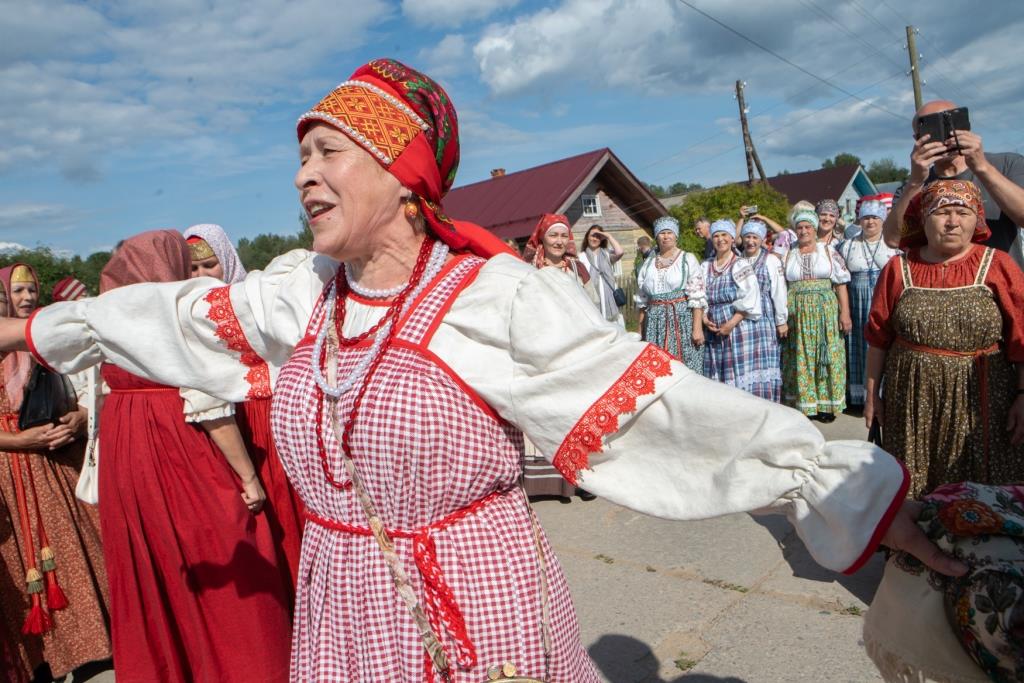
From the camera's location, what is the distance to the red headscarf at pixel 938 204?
10.0 feet

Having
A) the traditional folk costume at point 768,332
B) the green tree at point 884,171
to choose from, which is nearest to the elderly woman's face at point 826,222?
the traditional folk costume at point 768,332

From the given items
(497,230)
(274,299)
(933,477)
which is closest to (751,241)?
(933,477)

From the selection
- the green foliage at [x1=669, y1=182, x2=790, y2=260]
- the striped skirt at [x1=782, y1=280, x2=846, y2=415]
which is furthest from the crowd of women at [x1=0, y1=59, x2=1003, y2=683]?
the green foliage at [x1=669, y1=182, x2=790, y2=260]

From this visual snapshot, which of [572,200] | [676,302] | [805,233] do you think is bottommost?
[676,302]

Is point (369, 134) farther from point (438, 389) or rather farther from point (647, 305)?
point (647, 305)

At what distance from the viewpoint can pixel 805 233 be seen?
7.23 meters

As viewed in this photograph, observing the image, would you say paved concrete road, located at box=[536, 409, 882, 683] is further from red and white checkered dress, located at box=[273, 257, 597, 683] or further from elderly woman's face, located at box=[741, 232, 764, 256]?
elderly woman's face, located at box=[741, 232, 764, 256]

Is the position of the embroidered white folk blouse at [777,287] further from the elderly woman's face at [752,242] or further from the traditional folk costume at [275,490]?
the traditional folk costume at [275,490]

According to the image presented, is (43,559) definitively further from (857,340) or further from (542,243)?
(857,340)

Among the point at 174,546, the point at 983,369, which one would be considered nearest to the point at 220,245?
the point at 174,546

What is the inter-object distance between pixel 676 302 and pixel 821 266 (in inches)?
56.3

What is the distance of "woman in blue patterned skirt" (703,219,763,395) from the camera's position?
6.95 m

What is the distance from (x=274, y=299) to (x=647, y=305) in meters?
6.06

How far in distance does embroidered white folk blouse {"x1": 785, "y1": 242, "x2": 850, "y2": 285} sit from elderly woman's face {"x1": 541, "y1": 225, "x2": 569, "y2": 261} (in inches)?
95.6
